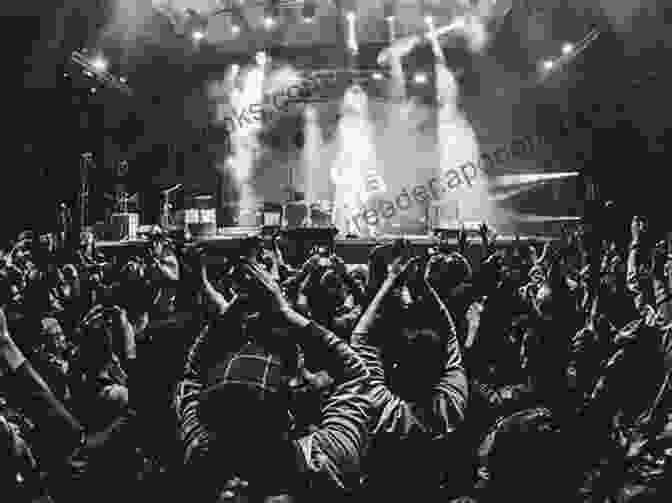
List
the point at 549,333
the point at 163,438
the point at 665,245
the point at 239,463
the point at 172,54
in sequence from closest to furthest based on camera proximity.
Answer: the point at 239,463 < the point at 163,438 < the point at 549,333 < the point at 665,245 < the point at 172,54

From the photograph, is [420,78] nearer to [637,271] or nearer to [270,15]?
[270,15]

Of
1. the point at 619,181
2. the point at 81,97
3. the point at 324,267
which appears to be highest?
the point at 81,97

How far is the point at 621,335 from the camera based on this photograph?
2344mm

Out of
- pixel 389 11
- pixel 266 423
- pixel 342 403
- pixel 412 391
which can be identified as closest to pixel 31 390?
pixel 266 423

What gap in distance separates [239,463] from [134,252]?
9.09 m

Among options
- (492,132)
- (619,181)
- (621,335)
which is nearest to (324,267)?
(621,335)

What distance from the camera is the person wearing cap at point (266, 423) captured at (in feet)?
6.15

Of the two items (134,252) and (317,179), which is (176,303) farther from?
(317,179)

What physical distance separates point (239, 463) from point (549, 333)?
5.81ft

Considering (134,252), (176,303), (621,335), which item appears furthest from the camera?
(134,252)

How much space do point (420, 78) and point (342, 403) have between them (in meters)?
15.2

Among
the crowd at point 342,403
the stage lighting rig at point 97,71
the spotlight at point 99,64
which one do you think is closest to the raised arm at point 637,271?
the crowd at point 342,403

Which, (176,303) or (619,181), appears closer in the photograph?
(176,303)

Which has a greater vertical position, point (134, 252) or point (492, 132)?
point (492, 132)
